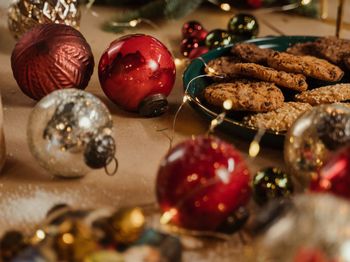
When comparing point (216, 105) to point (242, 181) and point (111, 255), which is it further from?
point (111, 255)

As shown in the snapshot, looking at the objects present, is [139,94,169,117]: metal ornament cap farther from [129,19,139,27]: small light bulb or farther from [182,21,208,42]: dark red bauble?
[129,19,139,27]: small light bulb

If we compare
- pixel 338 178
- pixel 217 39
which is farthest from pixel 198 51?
pixel 338 178

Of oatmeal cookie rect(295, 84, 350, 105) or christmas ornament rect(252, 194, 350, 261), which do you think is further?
oatmeal cookie rect(295, 84, 350, 105)

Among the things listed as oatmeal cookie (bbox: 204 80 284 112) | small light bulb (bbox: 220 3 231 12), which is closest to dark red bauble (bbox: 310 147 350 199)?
oatmeal cookie (bbox: 204 80 284 112)

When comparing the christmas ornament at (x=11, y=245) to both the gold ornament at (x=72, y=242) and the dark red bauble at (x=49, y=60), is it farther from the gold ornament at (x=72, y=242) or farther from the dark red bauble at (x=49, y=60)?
the dark red bauble at (x=49, y=60)

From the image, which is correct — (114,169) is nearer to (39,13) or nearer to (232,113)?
(232,113)
